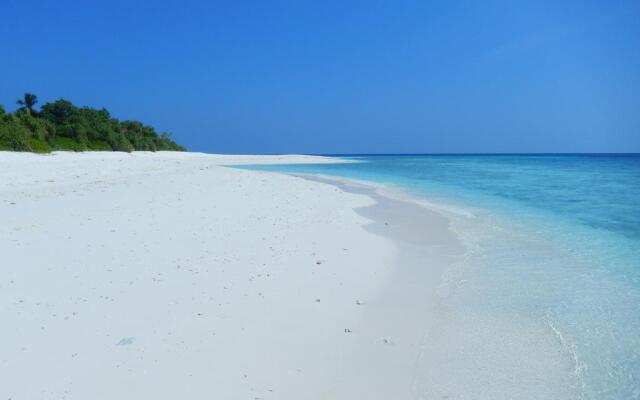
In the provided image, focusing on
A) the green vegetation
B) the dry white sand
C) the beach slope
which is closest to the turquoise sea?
the dry white sand

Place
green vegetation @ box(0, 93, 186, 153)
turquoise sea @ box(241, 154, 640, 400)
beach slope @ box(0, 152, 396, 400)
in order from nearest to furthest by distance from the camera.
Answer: beach slope @ box(0, 152, 396, 400) → turquoise sea @ box(241, 154, 640, 400) → green vegetation @ box(0, 93, 186, 153)

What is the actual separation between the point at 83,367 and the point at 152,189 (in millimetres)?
11100

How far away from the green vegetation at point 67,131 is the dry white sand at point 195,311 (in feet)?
79.7

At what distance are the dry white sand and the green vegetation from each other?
2430 centimetres

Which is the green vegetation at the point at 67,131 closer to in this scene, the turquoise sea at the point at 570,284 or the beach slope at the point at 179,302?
the beach slope at the point at 179,302

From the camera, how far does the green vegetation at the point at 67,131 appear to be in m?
29.2

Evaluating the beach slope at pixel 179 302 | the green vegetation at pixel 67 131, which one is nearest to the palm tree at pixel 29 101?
the green vegetation at pixel 67 131

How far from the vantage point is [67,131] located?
37.7 m

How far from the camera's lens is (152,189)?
44.8 feet

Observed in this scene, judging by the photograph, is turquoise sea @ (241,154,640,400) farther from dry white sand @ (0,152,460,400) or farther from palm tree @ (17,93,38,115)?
palm tree @ (17,93,38,115)

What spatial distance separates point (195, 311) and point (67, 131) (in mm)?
39209

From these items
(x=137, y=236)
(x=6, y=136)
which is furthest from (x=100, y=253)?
(x=6, y=136)

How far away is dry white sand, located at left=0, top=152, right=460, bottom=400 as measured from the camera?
10.3ft

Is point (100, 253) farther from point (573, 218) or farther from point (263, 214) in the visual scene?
point (573, 218)
